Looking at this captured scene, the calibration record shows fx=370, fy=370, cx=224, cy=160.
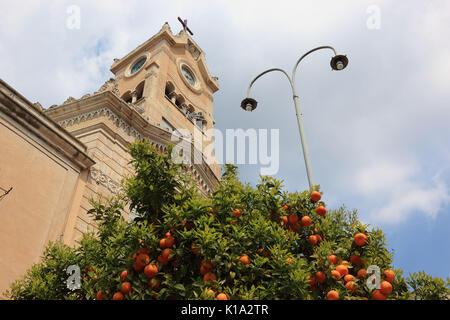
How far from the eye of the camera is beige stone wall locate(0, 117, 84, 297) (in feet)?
36.6

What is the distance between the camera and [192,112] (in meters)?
31.7

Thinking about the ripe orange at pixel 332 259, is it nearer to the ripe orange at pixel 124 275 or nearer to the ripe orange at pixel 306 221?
the ripe orange at pixel 306 221

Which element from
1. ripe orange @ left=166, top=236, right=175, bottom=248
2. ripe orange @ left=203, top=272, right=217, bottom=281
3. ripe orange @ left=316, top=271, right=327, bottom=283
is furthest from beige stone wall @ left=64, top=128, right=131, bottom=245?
ripe orange @ left=316, top=271, right=327, bottom=283

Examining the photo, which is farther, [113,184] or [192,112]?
[192,112]

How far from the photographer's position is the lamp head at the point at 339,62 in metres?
10.9

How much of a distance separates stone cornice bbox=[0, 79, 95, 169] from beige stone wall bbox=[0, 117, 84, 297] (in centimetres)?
26

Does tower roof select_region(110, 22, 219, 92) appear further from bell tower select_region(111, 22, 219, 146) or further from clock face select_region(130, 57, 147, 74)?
clock face select_region(130, 57, 147, 74)

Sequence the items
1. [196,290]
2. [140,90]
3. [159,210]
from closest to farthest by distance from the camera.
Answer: [196,290] < [159,210] < [140,90]

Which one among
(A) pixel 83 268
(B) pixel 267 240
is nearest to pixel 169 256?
(B) pixel 267 240

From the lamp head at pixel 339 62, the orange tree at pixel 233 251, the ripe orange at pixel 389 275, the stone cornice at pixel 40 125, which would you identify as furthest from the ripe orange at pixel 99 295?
the lamp head at pixel 339 62

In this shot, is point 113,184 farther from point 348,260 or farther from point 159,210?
point 348,260

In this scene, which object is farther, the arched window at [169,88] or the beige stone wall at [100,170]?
the arched window at [169,88]

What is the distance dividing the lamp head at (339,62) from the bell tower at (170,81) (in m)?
16.5
